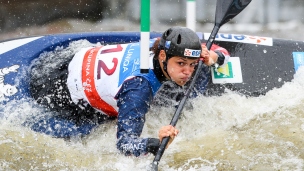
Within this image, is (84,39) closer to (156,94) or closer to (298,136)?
(156,94)

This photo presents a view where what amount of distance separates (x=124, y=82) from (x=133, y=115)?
252 millimetres

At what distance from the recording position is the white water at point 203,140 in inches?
141

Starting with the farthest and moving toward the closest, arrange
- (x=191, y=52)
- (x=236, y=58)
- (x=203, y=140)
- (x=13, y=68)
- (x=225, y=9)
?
(x=236, y=58), (x=225, y=9), (x=13, y=68), (x=203, y=140), (x=191, y=52)

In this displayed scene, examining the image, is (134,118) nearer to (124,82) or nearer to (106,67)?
(124,82)

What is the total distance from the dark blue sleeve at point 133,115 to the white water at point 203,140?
0.11 m

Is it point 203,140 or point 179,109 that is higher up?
point 179,109

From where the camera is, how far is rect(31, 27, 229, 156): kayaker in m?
3.57

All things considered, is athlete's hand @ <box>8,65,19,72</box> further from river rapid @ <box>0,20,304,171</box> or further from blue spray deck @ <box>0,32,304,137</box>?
river rapid @ <box>0,20,304,171</box>

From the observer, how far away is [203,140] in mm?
3926

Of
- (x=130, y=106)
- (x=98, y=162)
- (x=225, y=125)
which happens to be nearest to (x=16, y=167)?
(x=98, y=162)

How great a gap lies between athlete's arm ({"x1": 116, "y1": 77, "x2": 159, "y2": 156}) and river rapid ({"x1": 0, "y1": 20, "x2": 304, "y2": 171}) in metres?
0.10

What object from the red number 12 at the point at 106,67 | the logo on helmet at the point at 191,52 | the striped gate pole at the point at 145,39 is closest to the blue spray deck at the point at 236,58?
the red number 12 at the point at 106,67

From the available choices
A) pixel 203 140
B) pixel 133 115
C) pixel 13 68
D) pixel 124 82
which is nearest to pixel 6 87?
pixel 13 68

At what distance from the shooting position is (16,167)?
11.5 feet
